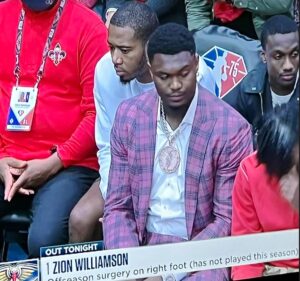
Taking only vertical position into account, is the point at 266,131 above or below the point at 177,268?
above

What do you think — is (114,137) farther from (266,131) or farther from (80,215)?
(266,131)

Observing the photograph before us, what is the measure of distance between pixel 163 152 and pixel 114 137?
0.15m

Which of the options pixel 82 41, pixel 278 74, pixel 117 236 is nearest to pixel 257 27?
pixel 278 74

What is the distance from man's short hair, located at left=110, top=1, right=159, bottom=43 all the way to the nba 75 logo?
19 centimetres

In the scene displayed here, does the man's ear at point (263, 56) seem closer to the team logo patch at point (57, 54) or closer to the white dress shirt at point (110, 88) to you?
the white dress shirt at point (110, 88)

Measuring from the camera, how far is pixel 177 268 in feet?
8.36

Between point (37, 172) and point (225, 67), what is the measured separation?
62cm

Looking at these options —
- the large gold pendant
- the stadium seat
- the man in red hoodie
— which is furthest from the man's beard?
the stadium seat

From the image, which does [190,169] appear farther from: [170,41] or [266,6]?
[266,6]

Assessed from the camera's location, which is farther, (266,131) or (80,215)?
(80,215)

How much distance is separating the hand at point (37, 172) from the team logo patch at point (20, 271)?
0.21 meters

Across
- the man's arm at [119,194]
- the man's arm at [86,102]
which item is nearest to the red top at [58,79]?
the man's arm at [86,102]

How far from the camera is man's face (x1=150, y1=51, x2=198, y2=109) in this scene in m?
2.46

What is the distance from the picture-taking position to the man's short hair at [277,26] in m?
2.50
